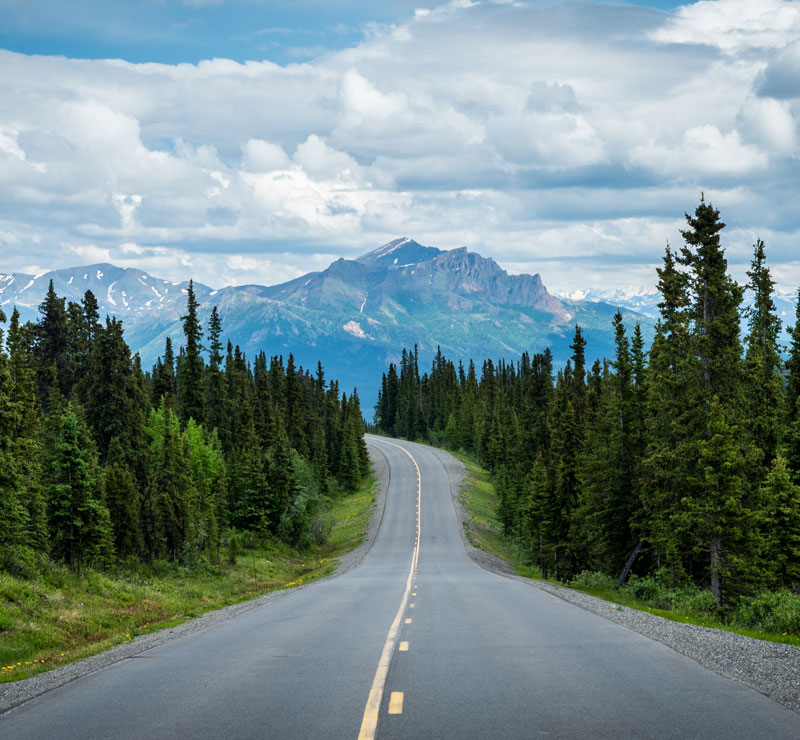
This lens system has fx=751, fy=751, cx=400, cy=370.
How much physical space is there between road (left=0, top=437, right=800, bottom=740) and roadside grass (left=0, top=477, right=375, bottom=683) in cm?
278

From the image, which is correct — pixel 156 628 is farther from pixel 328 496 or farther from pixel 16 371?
pixel 328 496

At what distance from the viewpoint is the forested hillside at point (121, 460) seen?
33500mm

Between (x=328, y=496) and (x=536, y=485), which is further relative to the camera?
(x=328, y=496)

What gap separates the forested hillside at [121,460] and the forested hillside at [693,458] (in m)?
23.0

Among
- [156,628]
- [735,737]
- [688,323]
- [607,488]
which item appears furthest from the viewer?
[607,488]

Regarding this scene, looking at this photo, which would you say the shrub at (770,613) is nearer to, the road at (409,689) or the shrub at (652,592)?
the shrub at (652,592)

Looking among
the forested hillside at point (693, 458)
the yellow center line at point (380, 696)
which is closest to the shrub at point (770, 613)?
the forested hillside at point (693, 458)

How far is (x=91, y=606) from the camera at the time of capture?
2083 centimetres

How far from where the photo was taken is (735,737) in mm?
6785

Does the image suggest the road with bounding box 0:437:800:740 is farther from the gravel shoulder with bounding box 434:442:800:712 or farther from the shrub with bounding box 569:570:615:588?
the shrub with bounding box 569:570:615:588

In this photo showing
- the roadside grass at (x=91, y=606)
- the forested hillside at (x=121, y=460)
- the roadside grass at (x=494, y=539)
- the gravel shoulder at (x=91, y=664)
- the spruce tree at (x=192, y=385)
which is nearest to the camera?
the gravel shoulder at (x=91, y=664)

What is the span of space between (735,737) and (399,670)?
4.62 meters

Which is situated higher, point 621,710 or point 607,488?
point 621,710

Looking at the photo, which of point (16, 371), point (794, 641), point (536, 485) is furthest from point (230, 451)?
point (794, 641)
